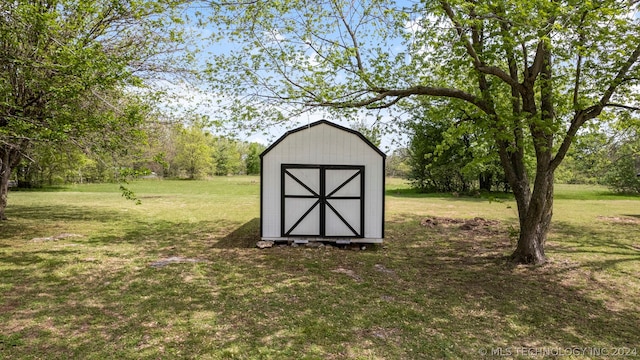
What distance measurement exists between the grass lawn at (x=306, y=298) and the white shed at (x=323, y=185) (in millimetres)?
681

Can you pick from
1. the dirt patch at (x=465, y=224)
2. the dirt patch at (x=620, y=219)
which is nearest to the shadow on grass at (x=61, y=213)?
the dirt patch at (x=465, y=224)

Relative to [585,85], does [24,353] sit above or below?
below

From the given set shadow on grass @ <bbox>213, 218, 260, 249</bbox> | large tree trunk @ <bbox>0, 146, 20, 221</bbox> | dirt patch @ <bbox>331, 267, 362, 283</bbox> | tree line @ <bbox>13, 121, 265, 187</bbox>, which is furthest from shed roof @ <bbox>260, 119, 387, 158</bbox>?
large tree trunk @ <bbox>0, 146, 20, 221</bbox>

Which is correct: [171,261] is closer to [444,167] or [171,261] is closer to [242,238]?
[242,238]

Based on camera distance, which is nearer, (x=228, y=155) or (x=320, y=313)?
(x=320, y=313)

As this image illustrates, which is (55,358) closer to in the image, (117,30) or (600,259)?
(117,30)

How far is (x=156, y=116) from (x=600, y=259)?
13.9 metres

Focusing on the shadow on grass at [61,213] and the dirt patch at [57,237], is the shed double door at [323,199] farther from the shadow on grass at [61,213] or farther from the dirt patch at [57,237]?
the shadow on grass at [61,213]

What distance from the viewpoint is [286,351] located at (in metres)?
4.34

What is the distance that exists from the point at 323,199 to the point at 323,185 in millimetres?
395

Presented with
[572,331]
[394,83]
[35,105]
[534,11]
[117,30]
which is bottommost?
[572,331]

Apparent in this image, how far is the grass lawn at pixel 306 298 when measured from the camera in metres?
4.55

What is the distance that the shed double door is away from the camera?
1029 centimetres

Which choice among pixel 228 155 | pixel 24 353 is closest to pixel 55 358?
pixel 24 353
